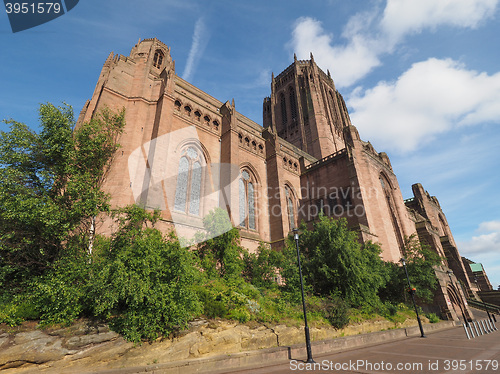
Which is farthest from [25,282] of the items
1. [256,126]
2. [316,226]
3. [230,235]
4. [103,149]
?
[256,126]

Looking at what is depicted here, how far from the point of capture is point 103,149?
14.4 m

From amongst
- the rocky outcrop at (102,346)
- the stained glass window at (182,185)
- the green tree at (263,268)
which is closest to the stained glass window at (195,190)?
the stained glass window at (182,185)

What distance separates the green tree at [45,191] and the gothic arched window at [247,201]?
1186 cm

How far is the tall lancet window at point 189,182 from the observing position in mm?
18047

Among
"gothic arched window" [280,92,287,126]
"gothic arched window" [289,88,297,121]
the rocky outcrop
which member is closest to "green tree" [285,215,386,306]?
the rocky outcrop

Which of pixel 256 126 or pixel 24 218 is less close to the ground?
pixel 256 126

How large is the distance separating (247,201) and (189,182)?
20.5 ft

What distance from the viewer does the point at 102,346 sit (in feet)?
21.9

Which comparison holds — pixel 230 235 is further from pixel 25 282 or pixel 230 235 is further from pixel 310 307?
pixel 25 282

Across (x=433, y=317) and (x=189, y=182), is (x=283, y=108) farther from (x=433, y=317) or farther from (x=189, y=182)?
(x=433, y=317)

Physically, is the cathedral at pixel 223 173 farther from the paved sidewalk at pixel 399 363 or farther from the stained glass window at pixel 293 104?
the stained glass window at pixel 293 104

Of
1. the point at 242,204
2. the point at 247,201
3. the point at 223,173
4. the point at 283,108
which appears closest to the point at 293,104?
the point at 283,108

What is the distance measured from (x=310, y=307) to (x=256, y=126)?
24.0m

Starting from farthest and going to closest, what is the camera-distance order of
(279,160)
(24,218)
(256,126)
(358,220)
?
(256,126), (279,160), (358,220), (24,218)
